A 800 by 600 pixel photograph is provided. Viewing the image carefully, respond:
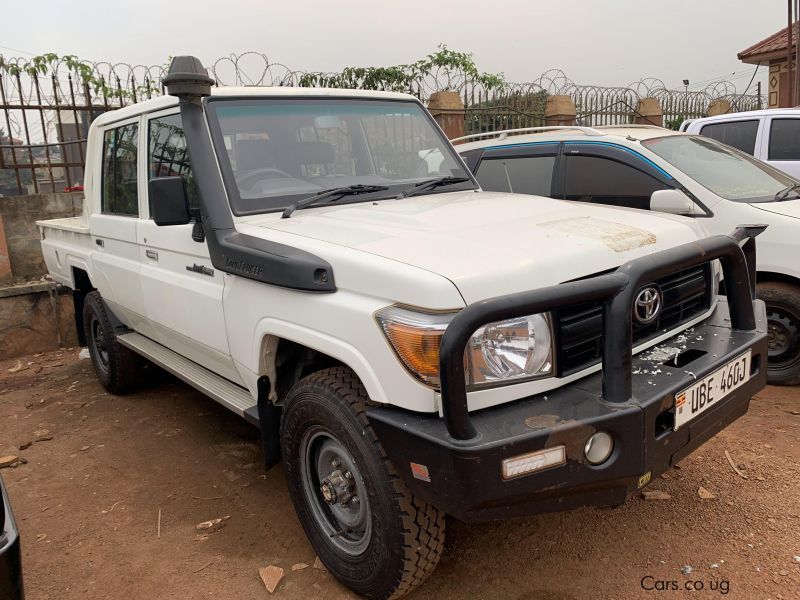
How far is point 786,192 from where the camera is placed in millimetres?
4758

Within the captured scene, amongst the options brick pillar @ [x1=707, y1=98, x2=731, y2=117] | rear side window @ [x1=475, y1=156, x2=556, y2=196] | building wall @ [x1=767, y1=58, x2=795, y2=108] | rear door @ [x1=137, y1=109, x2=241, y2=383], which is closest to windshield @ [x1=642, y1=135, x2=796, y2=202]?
rear side window @ [x1=475, y1=156, x2=556, y2=196]

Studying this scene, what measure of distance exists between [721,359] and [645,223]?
687 mm

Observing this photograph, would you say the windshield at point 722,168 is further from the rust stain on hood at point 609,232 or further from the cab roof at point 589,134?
the rust stain on hood at point 609,232

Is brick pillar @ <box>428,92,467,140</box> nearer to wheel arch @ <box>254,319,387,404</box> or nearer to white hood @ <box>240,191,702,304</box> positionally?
white hood @ <box>240,191,702,304</box>

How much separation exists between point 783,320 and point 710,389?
248 cm

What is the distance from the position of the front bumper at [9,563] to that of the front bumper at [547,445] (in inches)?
43.4

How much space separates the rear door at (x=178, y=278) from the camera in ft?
10.2

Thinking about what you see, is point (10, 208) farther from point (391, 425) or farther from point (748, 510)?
point (748, 510)

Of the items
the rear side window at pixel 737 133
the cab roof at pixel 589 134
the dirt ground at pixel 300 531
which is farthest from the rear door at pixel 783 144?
the dirt ground at pixel 300 531

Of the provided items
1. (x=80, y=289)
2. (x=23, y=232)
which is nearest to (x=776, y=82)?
(x=23, y=232)

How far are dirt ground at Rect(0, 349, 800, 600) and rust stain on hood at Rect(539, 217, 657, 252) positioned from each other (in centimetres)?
133

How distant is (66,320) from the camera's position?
6.66 meters

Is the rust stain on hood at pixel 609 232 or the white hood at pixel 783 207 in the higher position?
the rust stain on hood at pixel 609 232

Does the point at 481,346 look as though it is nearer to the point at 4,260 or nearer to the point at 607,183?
the point at 607,183
